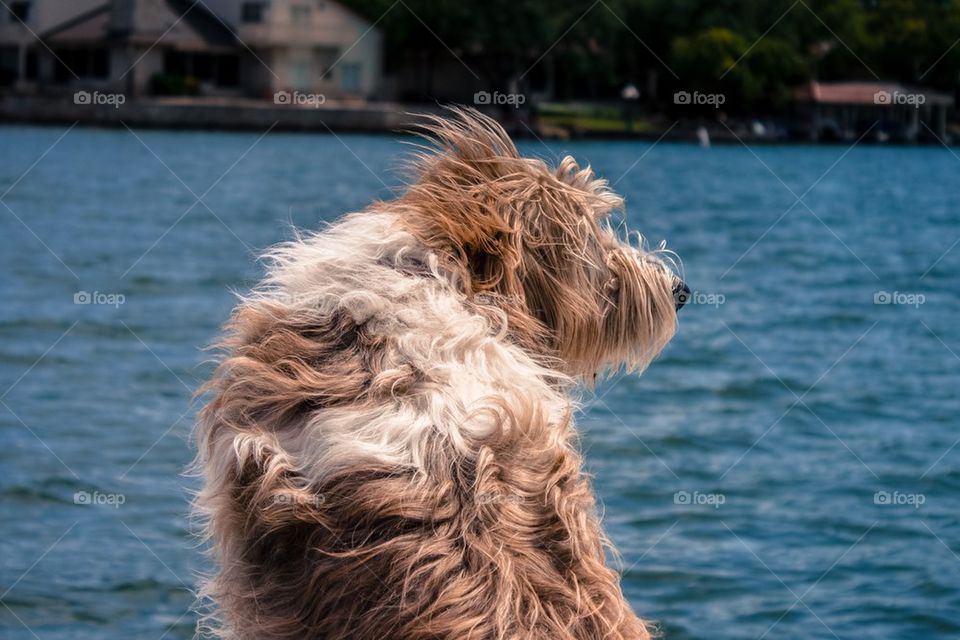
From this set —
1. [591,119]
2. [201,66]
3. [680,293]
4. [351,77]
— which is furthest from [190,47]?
[680,293]

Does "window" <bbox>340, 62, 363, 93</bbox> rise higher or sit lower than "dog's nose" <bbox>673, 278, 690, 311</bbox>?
higher

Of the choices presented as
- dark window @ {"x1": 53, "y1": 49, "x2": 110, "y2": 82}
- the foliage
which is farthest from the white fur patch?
dark window @ {"x1": 53, "y1": 49, "x2": 110, "y2": 82}

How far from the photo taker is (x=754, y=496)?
9750 mm

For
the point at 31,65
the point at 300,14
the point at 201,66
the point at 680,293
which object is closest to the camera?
the point at 680,293

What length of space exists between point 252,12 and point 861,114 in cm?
2752

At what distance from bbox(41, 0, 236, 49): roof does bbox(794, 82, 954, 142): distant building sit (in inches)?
1058

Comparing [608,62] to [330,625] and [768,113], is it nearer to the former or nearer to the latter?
[768,113]

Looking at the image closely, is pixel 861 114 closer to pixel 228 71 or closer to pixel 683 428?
pixel 228 71

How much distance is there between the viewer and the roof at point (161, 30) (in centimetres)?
5878

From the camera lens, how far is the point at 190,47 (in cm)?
6088

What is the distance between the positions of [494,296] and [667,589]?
5.72m

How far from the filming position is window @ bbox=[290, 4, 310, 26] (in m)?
55.5

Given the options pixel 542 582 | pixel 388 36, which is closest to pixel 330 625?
pixel 542 582

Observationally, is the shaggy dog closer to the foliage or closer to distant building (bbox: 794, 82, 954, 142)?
the foliage
